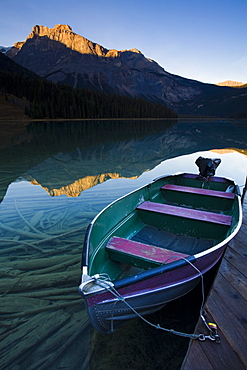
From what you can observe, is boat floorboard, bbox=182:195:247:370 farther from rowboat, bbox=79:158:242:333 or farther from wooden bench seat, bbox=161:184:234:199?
wooden bench seat, bbox=161:184:234:199

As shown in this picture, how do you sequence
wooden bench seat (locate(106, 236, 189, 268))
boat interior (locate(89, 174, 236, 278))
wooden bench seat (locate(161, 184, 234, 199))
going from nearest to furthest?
wooden bench seat (locate(106, 236, 189, 268)) < boat interior (locate(89, 174, 236, 278)) < wooden bench seat (locate(161, 184, 234, 199))

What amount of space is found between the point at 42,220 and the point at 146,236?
3.32 metres

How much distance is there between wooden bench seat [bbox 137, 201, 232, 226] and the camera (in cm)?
485

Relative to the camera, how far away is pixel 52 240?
5543 millimetres

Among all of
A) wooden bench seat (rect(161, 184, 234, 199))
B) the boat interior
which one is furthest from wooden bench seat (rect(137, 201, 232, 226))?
wooden bench seat (rect(161, 184, 234, 199))

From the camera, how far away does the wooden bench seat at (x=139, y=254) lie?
3459 mm

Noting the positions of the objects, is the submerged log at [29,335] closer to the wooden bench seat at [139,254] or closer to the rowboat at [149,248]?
the rowboat at [149,248]

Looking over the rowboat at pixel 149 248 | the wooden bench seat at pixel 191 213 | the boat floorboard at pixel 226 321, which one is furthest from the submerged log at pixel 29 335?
the wooden bench seat at pixel 191 213

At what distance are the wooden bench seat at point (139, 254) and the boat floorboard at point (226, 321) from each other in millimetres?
778

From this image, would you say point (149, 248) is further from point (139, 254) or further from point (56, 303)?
point (56, 303)

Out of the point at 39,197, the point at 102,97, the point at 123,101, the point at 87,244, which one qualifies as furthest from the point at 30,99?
the point at 87,244

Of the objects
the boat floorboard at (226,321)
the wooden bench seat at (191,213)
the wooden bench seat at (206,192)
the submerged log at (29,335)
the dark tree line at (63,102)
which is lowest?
the submerged log at (29,335)

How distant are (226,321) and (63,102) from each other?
8510 cm

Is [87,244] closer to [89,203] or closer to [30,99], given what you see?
[89,203]
